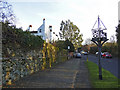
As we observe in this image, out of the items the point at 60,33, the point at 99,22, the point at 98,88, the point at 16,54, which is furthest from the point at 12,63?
the point at 60,33

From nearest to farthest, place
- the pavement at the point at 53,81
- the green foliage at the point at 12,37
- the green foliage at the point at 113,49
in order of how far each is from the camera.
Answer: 1. the green foliage at the point at 12,37
2. the pavement at the point at 53,81
3. the green foliage at the point at 113,49

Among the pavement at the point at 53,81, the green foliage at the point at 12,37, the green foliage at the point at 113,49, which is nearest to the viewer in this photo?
the green foliage at the point at 12,37

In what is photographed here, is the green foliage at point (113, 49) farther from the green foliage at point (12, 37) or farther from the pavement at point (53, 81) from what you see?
the green foliage at point (12, 37)

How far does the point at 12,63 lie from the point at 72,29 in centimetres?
3539

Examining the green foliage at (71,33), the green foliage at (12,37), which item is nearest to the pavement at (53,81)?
the green foliage at (12,37)

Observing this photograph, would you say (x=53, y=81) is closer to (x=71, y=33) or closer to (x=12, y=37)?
(x=12, y=37)

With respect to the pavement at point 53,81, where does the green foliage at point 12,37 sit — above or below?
above

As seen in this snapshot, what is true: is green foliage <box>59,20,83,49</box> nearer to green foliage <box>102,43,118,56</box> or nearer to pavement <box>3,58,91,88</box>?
green foliage <box>102,43,118,56</box>

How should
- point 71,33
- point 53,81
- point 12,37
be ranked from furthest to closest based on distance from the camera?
point 71,33 → point 53,81 → point 12,37

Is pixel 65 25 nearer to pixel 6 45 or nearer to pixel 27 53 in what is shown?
pixel 27 53

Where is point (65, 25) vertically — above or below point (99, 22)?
above

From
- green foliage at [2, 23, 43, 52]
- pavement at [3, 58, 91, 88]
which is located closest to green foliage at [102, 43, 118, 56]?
pavement at [3, 58, 91, 88]

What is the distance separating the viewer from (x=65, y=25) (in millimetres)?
41281

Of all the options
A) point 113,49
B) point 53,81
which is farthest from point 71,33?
point 53,81
